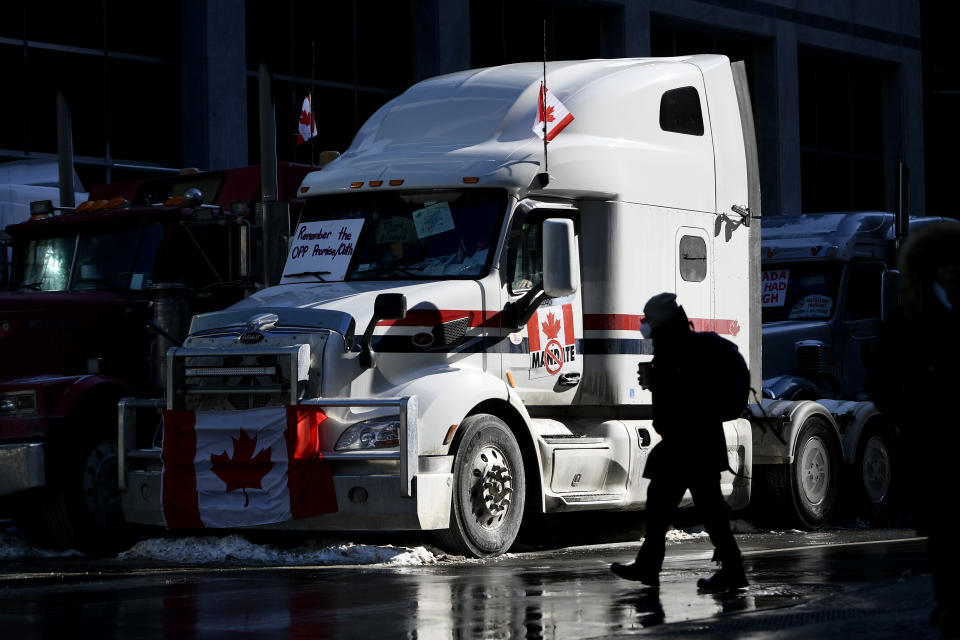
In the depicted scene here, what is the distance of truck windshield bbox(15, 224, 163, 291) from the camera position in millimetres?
14023

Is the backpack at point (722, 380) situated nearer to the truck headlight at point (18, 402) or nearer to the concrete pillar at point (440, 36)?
the truck headlight at point (18, 402)

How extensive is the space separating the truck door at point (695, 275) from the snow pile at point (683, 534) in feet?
5.82

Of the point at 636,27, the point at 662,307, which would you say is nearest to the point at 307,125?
the point at 662,307

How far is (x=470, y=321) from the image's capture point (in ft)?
39.4

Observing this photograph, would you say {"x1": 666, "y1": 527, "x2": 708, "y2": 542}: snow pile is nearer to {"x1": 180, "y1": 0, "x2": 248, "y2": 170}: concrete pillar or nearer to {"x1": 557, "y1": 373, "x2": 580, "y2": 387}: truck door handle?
{"x1": 557, "y1": 373, "x2": 580, "y2": 387}: truck door handle

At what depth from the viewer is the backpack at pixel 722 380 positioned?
9.21m

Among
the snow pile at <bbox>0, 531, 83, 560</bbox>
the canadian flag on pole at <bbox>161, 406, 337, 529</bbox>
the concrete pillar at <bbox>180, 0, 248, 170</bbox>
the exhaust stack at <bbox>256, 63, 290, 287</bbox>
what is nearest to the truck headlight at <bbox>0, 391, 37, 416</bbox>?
the snow pile at <bbox>0, 531, 83, 560</bbox>

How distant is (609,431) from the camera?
1297 centimetres

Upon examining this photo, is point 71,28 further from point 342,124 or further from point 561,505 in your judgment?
point 561,505

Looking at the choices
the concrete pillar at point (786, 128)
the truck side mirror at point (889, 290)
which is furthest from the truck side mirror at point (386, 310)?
the concrete pillar at point (786, 128)

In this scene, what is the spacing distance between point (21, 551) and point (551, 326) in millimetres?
4642

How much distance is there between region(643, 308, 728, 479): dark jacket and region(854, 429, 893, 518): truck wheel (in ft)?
23.2

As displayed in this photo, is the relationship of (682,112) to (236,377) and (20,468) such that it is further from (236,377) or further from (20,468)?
(20,468)

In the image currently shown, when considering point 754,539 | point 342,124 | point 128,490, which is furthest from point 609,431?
point 342,124
